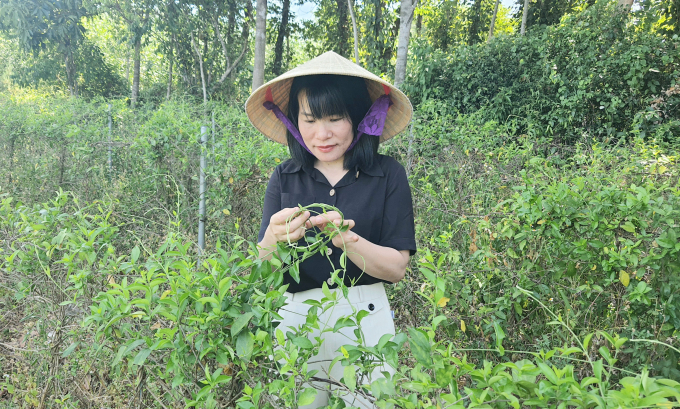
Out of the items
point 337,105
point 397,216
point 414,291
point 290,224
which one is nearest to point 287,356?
point 290,224

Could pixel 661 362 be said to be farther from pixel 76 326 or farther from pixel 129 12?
pixel 129 12

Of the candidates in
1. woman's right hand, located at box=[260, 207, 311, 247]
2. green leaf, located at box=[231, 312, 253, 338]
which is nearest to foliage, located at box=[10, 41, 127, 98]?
woman's right hand, located at box=[260, 207, 311, 247]

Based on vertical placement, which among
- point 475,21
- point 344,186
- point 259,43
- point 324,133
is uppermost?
point 475,21

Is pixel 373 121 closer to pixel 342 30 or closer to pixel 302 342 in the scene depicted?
pixel 302 342

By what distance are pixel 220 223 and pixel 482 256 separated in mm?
1986

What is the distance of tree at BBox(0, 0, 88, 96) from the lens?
10289 mm

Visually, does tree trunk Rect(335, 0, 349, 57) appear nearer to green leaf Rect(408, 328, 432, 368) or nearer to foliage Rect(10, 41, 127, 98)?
foliage Rect(10, 41, 127, 98)

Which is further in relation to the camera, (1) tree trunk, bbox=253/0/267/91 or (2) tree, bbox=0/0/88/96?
(2) tree, bbox=0/0/88/96

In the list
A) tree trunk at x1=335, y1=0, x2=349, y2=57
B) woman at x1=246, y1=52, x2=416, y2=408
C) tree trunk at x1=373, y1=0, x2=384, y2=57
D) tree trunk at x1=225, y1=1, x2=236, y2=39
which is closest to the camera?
woman at x1=246, y1=52, x2=416, y2=408

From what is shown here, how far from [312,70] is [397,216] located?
0.55m

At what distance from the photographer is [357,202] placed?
1334 millimetres

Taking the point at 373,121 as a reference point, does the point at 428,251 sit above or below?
below

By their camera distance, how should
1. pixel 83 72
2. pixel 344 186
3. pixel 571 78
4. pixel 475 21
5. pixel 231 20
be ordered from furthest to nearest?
1. pixel 83 72
2. pixel 475 21
3. pixel 231 20
4. pixel 571 78
5. pixel 344 186

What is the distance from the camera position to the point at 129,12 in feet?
34.7
